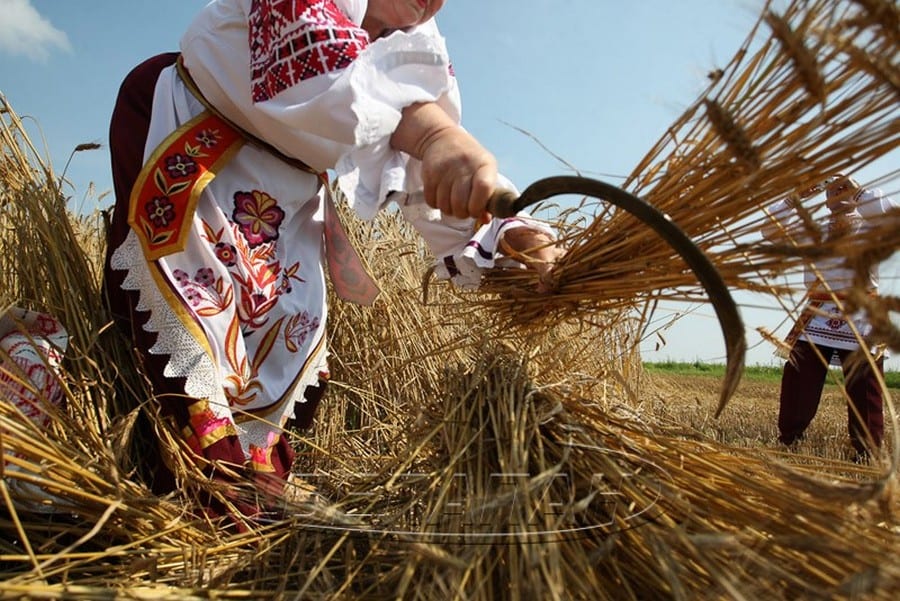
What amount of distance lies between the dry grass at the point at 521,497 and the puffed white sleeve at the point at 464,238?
7cm

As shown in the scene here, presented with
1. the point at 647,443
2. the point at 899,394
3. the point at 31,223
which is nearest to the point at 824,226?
the point at 647,443

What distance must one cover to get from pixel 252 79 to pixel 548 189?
54cm

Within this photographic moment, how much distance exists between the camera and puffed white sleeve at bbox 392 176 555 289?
1.31 metres

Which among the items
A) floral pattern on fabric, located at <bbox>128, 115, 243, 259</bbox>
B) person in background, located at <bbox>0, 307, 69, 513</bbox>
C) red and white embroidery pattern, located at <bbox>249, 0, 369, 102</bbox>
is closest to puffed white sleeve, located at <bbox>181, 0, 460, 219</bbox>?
red and white embroidery pattern, located at <bbox>249, 0, 369, 102</bbox>

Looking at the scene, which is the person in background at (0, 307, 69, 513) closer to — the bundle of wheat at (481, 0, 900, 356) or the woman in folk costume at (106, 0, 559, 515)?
the woman in folk costume at (106, 0, 559, 515)

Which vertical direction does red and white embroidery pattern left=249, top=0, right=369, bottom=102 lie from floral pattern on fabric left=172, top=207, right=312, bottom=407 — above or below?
above

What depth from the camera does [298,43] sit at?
103 cm

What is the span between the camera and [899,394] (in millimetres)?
6777

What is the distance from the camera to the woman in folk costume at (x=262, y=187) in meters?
1.02

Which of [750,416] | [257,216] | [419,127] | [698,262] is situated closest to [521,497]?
[698,262]

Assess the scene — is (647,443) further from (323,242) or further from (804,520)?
(323,242)

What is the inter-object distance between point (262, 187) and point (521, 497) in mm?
746

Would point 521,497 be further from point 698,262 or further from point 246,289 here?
point 246,289

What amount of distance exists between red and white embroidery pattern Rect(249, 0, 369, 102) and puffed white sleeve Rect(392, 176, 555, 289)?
28 cm
